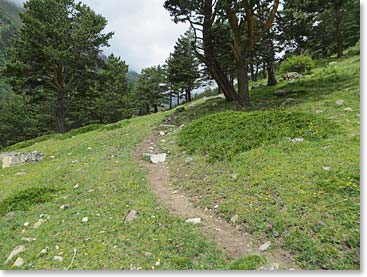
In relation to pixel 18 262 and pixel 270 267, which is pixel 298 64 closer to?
pixel 270 267

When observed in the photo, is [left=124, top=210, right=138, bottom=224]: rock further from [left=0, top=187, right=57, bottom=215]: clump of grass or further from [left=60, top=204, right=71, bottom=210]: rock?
[left=0, top=187, right=57, bottom=215]: clump of grass

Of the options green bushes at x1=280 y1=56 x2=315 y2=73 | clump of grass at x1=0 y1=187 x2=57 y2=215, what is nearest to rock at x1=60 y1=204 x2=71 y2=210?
clump of grass at x1=0 y1=187 x2=57 y2=215

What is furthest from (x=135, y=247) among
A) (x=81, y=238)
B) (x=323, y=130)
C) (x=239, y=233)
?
(x=323, y=130)

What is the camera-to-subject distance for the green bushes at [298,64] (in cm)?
2022

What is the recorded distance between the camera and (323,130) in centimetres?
738

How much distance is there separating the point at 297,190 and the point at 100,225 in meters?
4.32

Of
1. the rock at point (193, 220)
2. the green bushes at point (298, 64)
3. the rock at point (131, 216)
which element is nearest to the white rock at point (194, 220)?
the rock at point (193, 220)

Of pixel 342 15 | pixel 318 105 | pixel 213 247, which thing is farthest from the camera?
pixel 342 15

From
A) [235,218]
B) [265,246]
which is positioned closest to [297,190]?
[235,218]

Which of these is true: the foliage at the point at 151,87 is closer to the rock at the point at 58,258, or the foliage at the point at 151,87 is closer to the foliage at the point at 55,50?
the foliage at the point at 55,50

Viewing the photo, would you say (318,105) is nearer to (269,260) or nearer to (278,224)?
(278,224)

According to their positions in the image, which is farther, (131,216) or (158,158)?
(158,158)

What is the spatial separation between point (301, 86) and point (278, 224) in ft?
44.2

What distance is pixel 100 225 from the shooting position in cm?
531
